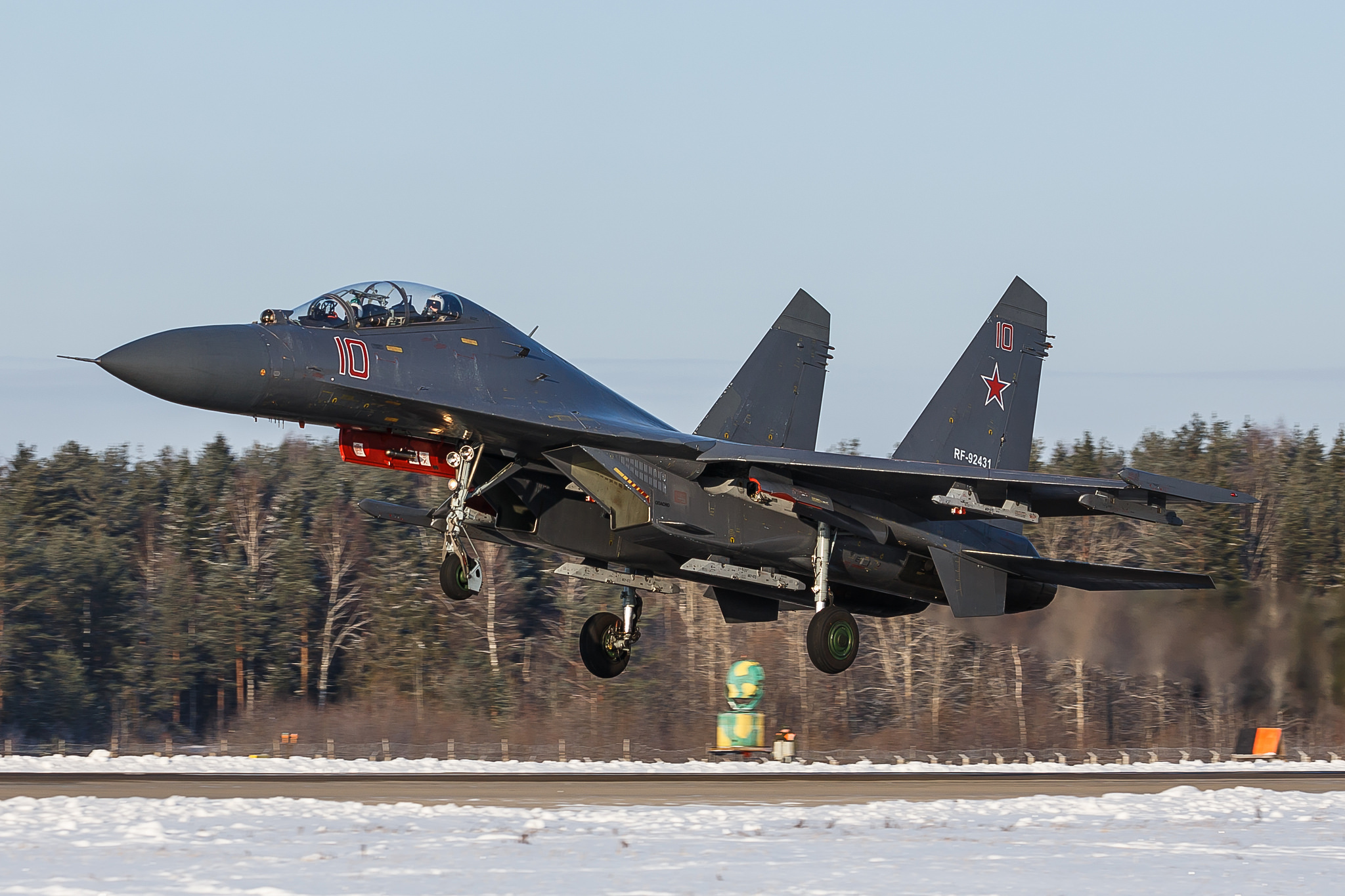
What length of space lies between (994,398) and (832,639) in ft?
18.3

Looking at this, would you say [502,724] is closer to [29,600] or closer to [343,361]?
[29,600]

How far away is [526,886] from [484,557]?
4160cm

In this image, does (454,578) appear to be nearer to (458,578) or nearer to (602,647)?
(458,578)

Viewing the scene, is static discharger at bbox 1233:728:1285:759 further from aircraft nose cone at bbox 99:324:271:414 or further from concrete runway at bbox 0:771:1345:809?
aircraft nose cone at bbox 99:324:271:414

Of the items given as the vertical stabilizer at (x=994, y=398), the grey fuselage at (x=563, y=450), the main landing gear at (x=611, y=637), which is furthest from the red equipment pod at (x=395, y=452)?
the vertical stabilizer at (x=994, y=398)

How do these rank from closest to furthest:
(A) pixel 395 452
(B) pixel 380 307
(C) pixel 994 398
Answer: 1. (B) pixel 380 307
2. (A) pixel 395 452
3. (C) pixel 994 398

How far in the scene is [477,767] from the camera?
2433cm

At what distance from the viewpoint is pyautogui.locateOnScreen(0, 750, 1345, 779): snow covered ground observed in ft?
74.7

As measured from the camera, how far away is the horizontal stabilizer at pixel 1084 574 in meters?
19.1

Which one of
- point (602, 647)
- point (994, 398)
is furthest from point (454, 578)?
point (994, 398)

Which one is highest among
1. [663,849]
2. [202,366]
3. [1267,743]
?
[202,366]

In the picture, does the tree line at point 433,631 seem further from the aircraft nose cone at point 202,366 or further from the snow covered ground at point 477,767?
the aircraft nose cone at point 202,366

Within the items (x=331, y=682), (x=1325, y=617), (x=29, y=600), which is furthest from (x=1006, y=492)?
(x=29, y=600)

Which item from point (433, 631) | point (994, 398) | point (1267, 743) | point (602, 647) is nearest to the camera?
point (602, 647)
